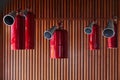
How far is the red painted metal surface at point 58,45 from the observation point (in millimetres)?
2744

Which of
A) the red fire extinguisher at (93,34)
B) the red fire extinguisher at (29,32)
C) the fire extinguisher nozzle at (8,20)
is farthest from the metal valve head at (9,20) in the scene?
the red fire extinguisher at (93,34)

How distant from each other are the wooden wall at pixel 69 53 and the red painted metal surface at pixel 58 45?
9.96 ft

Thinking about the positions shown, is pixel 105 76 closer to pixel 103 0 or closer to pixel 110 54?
pixel 110 54

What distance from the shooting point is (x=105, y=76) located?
19.1ft

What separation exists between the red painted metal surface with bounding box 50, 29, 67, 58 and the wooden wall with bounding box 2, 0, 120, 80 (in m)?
3.04

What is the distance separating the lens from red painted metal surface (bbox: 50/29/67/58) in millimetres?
2744

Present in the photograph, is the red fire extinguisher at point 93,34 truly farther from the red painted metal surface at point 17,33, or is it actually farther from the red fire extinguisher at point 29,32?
the red painted metal surface at point 17,33

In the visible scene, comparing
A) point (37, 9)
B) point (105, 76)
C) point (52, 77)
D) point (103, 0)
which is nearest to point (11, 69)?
point (52, 77)

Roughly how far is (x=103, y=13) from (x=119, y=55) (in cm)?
109

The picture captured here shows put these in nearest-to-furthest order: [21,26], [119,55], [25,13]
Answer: [21,26] < [25,13] < [119,55]

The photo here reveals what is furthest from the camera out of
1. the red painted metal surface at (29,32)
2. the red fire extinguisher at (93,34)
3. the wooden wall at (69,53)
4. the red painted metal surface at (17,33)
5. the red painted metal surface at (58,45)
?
the wooden wall at (69,53)

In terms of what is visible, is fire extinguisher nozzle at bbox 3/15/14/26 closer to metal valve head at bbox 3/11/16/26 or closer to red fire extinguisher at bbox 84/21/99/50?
metal valve head at bbox 3/11/16/26

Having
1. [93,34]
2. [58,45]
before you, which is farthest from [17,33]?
[93,34]

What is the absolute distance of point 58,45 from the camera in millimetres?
2783
